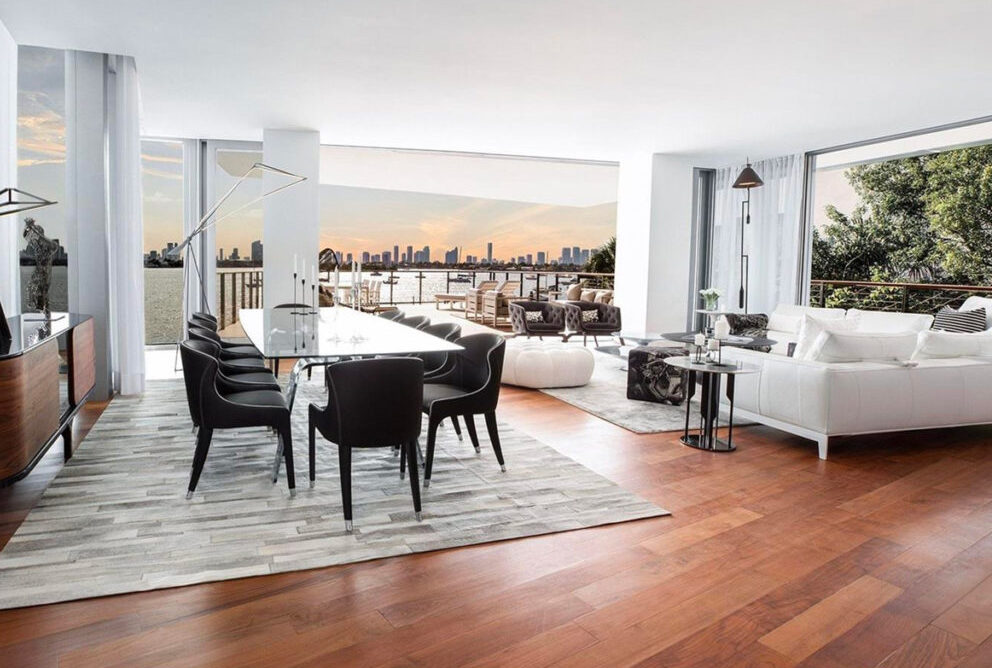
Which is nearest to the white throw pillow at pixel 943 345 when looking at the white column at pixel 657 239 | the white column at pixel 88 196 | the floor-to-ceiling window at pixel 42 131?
the white column at pixel 657 239

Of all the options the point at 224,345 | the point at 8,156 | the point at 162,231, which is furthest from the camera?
the point at 162,231

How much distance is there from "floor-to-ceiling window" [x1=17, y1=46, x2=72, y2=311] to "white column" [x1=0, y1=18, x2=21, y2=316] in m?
1.23

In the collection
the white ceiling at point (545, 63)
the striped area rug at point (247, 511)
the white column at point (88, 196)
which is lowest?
the striped area rug at point (247, 511)

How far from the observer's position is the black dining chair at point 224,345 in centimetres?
440

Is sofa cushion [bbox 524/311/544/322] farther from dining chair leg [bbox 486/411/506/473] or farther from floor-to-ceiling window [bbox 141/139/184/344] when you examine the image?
dining chair leg [bbox 486/411/506/473]

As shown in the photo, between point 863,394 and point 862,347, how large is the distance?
12.4 inches

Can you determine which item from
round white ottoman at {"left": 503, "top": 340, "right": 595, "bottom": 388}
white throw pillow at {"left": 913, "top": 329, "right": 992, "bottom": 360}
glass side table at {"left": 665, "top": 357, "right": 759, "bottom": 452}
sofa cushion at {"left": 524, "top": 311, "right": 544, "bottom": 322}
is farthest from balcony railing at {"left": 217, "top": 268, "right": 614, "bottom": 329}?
glass side table at {"left": 665, "top": 357, "right": 759, "bottom": 452}

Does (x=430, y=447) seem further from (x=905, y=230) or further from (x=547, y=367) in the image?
(x=905, y=230)

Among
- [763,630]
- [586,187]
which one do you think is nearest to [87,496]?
[763,630]

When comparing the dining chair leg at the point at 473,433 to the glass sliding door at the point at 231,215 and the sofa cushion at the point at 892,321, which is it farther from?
the glass sliding door at the point at 231,215

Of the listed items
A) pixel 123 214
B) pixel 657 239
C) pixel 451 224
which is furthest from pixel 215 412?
pixel 451 224

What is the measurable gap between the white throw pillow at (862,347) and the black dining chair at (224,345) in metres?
3.54

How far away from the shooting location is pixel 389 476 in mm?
3805

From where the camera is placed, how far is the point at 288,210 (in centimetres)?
800
